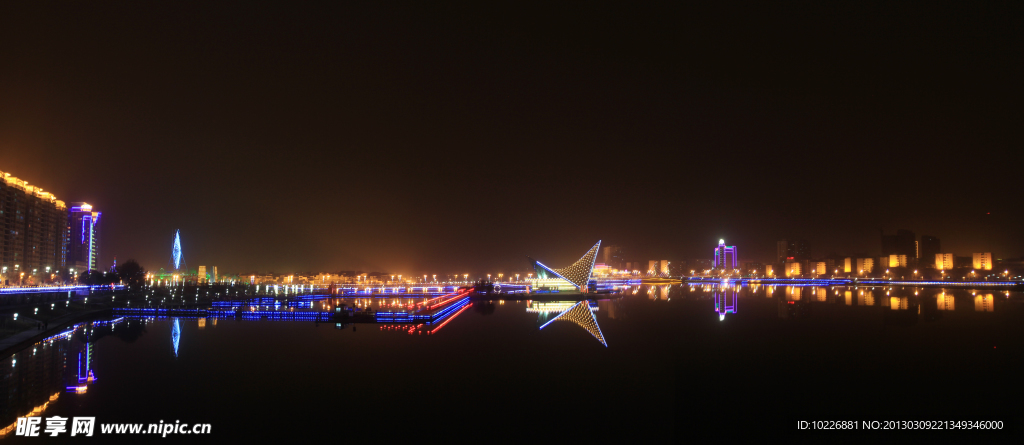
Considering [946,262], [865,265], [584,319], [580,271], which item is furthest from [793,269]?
[584,319]

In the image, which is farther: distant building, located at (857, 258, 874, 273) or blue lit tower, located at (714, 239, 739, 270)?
blue lit tower, located at (714, 239, 739, 270)

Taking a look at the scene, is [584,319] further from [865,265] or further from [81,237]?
[865,265]

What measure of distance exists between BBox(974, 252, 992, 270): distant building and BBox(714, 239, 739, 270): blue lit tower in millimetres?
67816

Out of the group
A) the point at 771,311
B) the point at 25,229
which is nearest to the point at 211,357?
the point at 771,311

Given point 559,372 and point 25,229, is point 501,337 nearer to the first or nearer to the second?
point 559,372

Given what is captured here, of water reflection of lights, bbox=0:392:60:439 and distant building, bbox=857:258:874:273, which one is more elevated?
water reflection of lights, bbox=0:392:60:439

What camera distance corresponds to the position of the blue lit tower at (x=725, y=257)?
528 ft

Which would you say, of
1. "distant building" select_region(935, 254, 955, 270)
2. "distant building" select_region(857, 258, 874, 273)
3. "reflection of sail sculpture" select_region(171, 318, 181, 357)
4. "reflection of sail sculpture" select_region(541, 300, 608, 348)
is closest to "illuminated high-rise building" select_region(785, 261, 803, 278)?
"distant building" select_region(857, 258, 874, 273)

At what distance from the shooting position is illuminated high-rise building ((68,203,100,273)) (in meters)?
73.4

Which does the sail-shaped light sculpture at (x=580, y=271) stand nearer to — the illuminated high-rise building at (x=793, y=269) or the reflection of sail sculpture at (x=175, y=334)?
the reflection of sail sculpture at (x=175, y=334)

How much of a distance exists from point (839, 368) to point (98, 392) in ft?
53.5

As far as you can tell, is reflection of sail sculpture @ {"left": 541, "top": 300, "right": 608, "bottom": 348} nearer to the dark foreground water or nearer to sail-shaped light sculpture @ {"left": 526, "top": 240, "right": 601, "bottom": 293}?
the dark foreground water

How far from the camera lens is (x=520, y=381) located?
11.3 metres

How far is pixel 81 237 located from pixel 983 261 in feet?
477
